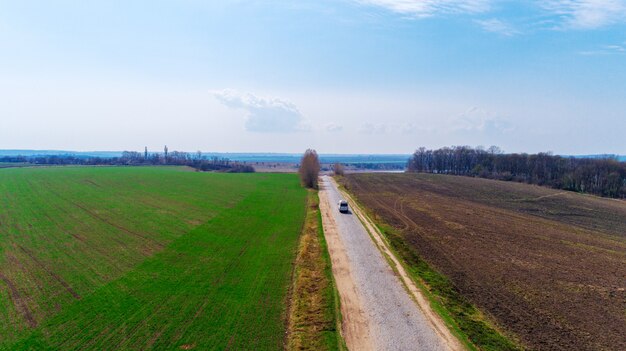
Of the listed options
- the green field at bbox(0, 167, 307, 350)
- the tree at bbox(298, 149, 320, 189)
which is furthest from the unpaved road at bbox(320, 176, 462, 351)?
the tree at bbox(298, 149, 320, 189)

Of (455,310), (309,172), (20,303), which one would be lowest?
(455,310)

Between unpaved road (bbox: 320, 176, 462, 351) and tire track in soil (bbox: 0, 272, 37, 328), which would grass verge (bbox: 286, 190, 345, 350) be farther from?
tire track in soil (bbox: 0, 272, 37, 328)

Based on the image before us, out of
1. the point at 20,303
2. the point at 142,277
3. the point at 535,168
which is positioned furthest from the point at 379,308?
the point at 535,168

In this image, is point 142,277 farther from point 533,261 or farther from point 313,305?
point 533,261

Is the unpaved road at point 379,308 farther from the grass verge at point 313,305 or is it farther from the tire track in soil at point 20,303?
the tire track in soil at point 20,303

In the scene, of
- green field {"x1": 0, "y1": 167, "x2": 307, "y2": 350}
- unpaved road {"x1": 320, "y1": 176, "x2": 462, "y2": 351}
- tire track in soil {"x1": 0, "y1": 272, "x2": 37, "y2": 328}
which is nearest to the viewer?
green field {"x1": 0, "y1": 167, "x2": 307, "y2": 350}

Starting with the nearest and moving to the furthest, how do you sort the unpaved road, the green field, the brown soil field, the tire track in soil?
the green field
the unpaved road
the tire track in soil
the brown soil field
